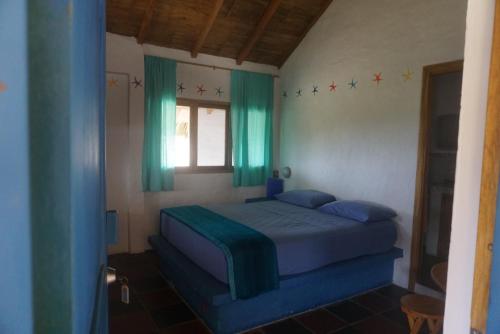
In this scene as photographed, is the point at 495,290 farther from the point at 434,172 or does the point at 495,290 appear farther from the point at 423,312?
the point at 434,172

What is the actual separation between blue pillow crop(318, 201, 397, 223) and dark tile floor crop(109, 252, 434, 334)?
737 millimetres

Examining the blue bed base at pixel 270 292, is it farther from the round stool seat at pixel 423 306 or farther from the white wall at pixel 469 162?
the white wall at pixel 469 162

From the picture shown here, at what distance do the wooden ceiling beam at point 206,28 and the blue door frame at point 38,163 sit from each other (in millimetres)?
3665

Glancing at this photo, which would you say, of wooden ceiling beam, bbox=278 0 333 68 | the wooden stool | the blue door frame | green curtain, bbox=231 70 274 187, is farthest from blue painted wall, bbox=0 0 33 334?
wooden ceiling beam, bbox=278 0 333 68

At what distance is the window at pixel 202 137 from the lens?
432cm

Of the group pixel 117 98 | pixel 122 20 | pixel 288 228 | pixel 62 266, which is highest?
pixel 122 20

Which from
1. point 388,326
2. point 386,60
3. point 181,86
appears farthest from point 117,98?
point 388,326

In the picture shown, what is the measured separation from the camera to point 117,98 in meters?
3.82

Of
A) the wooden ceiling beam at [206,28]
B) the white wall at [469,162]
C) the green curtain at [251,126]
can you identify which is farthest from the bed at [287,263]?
the wooden ceiling beam at [206,28]

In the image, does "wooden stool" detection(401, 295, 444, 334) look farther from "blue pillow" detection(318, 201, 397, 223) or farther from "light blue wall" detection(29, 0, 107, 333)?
"light blue wall" detection(29, 0, 107, 333)

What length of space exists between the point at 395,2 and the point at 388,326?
316 centimetres

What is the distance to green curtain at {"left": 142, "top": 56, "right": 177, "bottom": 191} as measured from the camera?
392cm

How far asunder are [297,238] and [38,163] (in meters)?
2.51

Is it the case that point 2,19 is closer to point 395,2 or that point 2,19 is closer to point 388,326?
point 388,326
